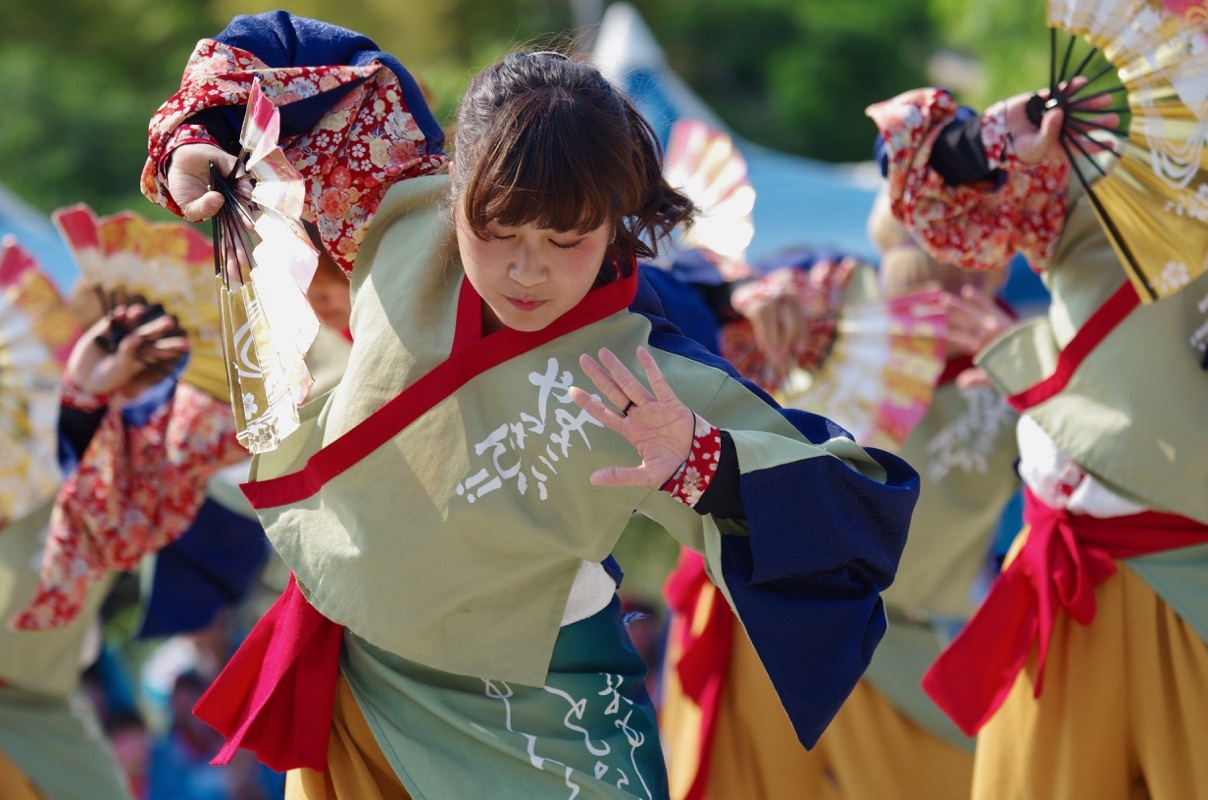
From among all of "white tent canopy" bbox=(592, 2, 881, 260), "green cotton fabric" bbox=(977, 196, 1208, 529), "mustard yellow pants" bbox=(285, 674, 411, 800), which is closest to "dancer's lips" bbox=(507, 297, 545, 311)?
"mustard yellow pants" bbox=(285, 674, 411, 800)

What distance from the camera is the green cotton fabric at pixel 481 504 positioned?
5.95ft

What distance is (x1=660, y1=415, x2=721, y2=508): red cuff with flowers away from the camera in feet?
5.49

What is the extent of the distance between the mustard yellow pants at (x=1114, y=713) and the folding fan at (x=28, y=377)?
2116mm

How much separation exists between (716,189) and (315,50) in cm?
156

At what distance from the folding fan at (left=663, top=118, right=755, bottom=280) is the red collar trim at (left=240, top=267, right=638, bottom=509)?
47.6 inches

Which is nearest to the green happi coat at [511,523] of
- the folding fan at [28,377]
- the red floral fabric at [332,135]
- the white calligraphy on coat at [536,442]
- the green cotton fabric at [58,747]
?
the white calligraphy on coat at [536,442]

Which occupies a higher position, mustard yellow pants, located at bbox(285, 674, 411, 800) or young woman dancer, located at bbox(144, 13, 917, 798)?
young woman dancer, located at bbox(144, 13, 917, 798)

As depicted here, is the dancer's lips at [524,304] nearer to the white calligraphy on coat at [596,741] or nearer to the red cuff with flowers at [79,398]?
the white calligraphy on coat at [596,741]

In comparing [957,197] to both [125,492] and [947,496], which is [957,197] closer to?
[947,496]

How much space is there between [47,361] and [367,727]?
1734 millimetres

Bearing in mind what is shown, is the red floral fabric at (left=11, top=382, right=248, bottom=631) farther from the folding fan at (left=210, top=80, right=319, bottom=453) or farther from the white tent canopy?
the white tent canopy

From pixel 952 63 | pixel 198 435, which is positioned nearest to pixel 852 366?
pixel 198 435

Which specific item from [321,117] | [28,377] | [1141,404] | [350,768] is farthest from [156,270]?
[1141,404]

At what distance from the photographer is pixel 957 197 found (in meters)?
2.54
